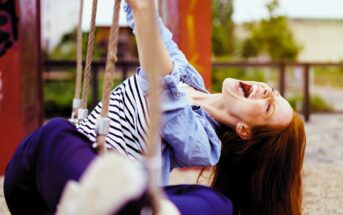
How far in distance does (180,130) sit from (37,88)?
2.92 metres

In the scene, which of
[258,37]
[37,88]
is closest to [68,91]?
[37,88]

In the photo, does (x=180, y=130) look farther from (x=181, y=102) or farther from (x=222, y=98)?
(x=222, y=98)

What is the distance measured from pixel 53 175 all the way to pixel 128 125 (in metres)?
0.45

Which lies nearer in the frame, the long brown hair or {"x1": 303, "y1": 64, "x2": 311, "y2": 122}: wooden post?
the long brown hair

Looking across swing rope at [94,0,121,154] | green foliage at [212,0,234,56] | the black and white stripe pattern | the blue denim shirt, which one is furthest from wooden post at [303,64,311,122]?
swing rope at [94,0,121,154]

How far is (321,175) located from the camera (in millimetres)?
4594

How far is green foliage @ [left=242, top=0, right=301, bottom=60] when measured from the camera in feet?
54.4

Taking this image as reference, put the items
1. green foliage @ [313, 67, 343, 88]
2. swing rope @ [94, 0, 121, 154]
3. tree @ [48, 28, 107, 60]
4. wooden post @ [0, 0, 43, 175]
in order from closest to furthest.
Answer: swing rope @ [94, 0, 121, 154], wooden post @ [0, 0, 43, 175], tree @ [48, 28, 107, 60], green foliage @ [313, 67, 343, 88]

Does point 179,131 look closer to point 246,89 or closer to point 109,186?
point 246,89

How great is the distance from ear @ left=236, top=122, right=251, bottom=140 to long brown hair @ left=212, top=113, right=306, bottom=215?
0.07 ft

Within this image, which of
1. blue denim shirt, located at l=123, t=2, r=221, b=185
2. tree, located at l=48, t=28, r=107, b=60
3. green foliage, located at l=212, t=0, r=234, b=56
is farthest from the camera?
green foliage, located at l=212, t=0, r=234, b=56

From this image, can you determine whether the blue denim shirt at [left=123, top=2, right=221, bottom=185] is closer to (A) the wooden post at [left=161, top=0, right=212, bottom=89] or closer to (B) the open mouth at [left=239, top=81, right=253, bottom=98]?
(B) the open mouth at [left=239, top=81, right=253, bottom=98]

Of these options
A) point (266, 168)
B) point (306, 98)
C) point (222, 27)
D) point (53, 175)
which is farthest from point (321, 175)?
point (222, 27)

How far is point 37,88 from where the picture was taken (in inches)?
182
